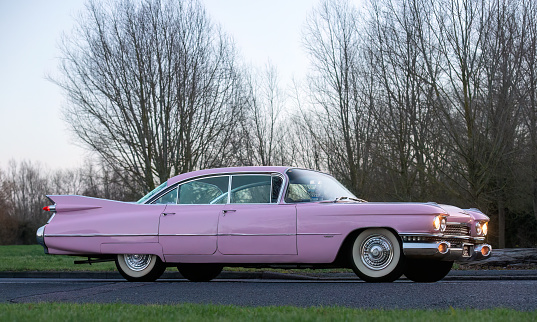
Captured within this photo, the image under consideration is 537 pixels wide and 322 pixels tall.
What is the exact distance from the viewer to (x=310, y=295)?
280 inches

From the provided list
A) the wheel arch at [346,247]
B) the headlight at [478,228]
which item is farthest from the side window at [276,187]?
the headlight at [478,228]

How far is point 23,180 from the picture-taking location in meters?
95.6

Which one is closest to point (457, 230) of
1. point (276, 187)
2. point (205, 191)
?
Result: point (276, 187)

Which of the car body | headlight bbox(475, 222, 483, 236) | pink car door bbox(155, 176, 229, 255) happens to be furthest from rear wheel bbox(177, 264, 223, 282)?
headlight bbox(475, 222, 483, 236)

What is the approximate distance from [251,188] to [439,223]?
249 cm

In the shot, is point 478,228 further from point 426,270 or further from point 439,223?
point 439,223

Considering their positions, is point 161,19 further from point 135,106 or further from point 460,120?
point 460,120

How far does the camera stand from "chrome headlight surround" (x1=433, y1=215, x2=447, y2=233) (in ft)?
26.7

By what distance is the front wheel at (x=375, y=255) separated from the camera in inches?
326

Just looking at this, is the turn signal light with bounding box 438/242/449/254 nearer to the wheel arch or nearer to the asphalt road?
the asphalt road

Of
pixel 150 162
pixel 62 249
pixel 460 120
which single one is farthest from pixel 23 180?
pixel 62 249

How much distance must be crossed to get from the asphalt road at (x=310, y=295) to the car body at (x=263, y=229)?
1.64 ft

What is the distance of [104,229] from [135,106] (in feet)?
45.9

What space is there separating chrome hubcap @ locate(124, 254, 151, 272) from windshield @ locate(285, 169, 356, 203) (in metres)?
2.16
